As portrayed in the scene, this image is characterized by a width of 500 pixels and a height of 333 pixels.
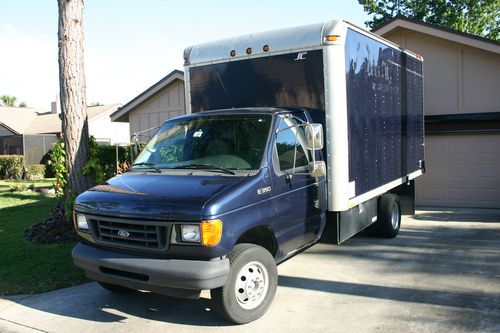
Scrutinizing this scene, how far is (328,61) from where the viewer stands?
5.88m

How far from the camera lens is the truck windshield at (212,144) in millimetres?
5191

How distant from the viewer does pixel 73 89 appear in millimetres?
8508

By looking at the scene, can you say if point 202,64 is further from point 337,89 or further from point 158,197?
point 158,197

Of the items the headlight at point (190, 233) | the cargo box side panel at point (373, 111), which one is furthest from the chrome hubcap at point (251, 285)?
the cargo box side panel at point (373, 111)

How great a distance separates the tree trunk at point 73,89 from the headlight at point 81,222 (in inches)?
141

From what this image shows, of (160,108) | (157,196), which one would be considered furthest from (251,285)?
(160,108)

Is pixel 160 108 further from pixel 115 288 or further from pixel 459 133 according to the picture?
pixel 115 288

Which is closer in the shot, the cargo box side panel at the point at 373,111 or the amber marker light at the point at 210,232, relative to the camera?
the amber marker light at the point at 210,232

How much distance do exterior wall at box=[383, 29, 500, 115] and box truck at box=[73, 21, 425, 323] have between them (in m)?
4.97

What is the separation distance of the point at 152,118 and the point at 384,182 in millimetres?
11997

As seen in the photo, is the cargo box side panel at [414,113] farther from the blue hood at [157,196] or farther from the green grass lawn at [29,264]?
the green grass lawn at [29,264]

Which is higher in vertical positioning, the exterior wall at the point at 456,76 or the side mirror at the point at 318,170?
the exterior wall at the point at 456,76

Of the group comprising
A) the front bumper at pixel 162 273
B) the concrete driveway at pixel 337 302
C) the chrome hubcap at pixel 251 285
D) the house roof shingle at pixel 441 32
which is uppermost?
the house roof shingle at pixel 441 32

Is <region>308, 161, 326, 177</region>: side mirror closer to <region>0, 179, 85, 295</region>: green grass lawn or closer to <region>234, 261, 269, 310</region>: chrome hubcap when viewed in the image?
<region>234, 261, 269, 310</region>: chrome hubcap
